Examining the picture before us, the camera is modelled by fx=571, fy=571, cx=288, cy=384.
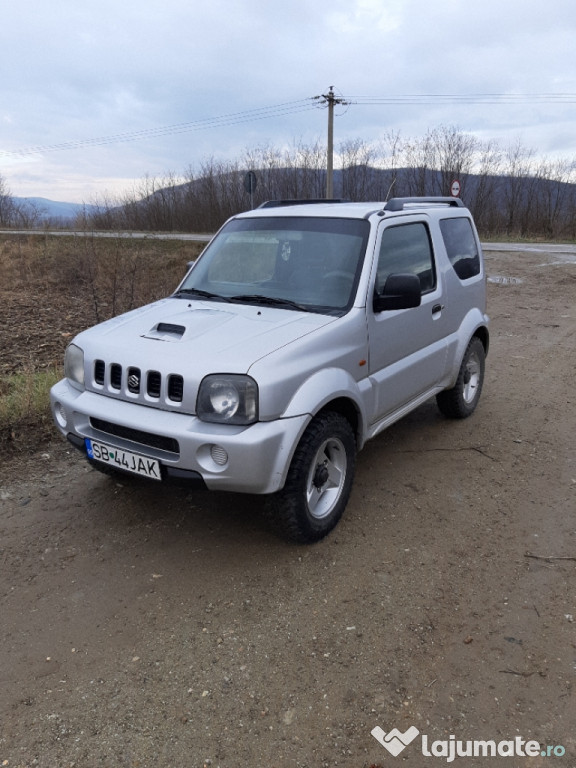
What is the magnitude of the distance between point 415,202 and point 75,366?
3.11 metres

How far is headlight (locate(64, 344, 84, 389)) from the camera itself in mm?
3420

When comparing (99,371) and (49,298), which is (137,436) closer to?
(99,371)

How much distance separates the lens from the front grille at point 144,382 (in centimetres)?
298

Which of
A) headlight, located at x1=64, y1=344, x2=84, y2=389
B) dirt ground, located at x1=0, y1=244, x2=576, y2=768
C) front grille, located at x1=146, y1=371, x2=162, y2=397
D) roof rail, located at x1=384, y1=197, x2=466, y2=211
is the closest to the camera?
dirt ground, located at x1=0, y1=244, x2=576, y2=768

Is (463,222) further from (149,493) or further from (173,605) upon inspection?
(173,605)

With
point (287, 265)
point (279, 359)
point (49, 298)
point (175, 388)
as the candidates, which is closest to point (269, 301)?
point (287, 265)

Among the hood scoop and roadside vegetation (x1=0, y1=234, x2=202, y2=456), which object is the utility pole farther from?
the hood scoop

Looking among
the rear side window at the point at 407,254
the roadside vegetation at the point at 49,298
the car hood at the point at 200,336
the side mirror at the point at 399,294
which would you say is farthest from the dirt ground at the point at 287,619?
the rear side window at the point at 407,254

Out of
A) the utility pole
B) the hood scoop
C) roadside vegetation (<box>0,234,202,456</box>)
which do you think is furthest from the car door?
the utility pole

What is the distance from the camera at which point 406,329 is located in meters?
→ 4.05

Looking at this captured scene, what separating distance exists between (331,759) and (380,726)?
24 cm

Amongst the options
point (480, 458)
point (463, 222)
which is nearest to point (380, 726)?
point (480, 458)

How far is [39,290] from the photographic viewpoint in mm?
13164

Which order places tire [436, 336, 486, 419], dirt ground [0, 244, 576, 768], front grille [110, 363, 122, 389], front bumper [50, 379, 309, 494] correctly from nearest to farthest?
dirt ground [0, 244, 576, 768] → front bumper [50, 379, 309, 494] → front grille [110, 363, 122, 389] → tire [436, 336, 486, 419]
